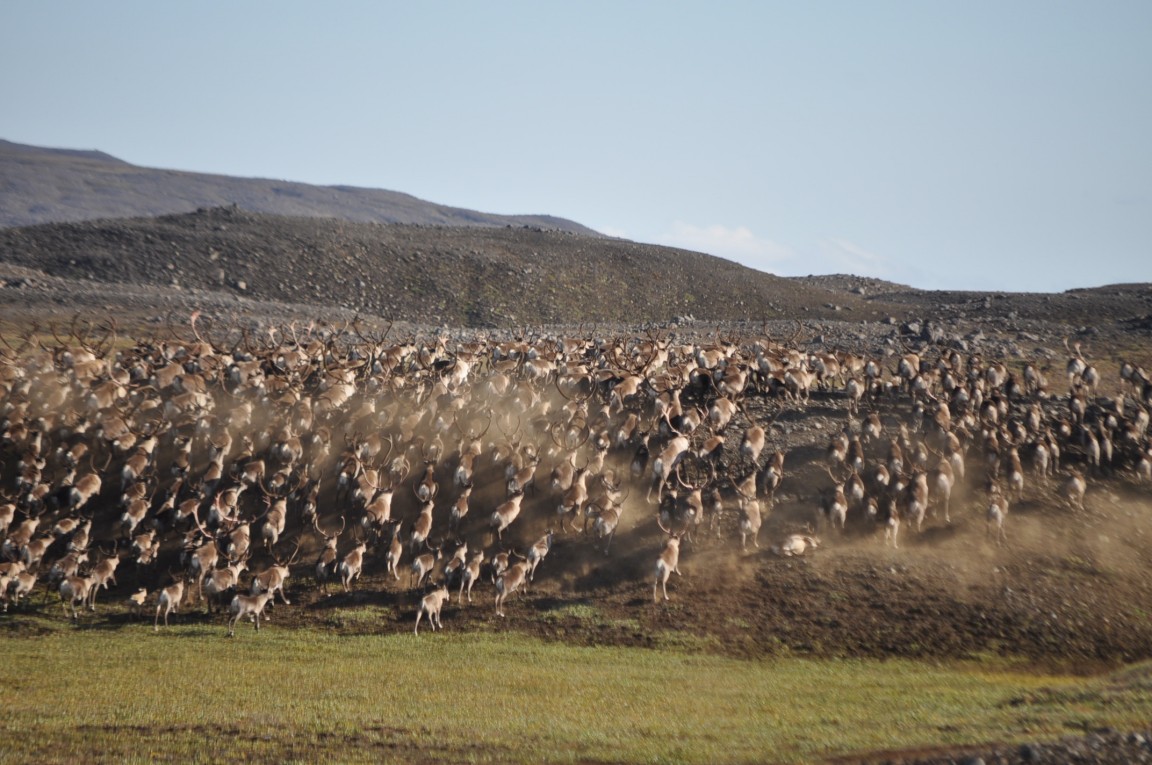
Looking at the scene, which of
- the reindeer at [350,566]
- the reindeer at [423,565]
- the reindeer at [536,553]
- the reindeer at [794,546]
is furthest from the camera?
the reindeer at [794,546]

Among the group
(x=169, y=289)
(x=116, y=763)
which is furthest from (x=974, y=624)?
(x=169, y=289)

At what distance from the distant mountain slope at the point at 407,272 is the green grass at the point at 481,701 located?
Answer: 50127 millimetres

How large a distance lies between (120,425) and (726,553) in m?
15.7

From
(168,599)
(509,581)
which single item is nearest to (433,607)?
(509,581)

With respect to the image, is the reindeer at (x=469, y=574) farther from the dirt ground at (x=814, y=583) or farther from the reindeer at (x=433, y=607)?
the reindeer at (x=433, y=607)

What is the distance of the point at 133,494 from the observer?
2447 centimetres

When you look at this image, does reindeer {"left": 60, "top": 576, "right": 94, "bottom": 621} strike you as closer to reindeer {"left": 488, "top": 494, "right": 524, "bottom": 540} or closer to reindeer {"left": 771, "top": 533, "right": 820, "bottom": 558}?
reindeer {"left": 488, "top": 494, "right": 524, "bottom": 540}

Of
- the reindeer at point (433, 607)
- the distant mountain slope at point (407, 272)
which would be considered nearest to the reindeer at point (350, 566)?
the reindeer at point (433, 607)

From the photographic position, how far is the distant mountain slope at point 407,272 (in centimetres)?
7050

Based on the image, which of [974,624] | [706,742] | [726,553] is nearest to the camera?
[706,742]

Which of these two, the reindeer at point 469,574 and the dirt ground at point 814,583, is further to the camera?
the reindeer at point 469,574

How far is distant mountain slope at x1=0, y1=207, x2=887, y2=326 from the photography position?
231ft

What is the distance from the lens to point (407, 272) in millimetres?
77625

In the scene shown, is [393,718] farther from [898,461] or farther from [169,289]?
[169,289]
